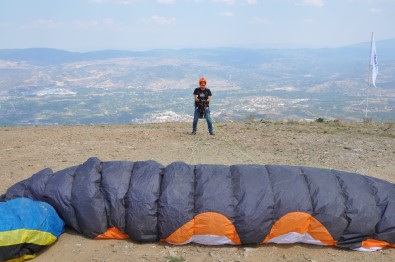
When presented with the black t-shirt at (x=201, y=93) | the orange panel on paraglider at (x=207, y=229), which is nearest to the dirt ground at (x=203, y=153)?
the orange panel on paraglider at (x=207, y=229)

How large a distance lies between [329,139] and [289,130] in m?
1.71

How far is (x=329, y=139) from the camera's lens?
438 inches

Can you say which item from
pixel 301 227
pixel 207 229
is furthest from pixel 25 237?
pixel 301 227

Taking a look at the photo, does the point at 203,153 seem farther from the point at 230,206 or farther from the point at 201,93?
the point at 230,206

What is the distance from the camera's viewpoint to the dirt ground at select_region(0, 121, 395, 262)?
A: 5.02m

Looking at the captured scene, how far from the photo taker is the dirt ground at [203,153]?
5.02 metres

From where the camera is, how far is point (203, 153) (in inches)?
374

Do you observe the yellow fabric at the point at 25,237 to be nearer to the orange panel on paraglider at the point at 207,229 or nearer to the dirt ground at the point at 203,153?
the dirt ground at the point at 203,153

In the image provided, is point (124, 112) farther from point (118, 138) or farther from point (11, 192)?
point (11, 192)

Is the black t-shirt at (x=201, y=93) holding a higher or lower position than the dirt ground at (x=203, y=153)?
higher

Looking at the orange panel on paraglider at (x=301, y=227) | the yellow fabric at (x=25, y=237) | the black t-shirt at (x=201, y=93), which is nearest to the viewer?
the yellow fabric at (x=25, y=237)

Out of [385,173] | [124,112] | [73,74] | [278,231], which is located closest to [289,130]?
[385,173]

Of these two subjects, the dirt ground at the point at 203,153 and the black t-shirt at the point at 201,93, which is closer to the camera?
the dirt ground at the point at 203,153

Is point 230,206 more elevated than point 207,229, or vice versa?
point 230,206
